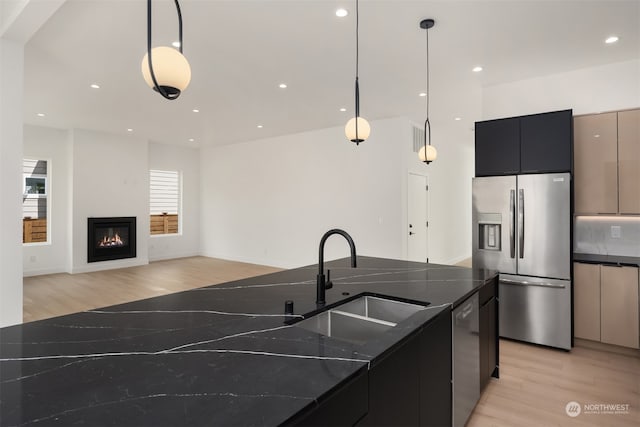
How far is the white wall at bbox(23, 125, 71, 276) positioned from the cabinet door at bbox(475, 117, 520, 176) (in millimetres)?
7877

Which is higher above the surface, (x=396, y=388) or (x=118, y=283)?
(x=396, y=388)

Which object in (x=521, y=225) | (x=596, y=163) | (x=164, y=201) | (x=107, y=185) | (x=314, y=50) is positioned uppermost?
(x=314, y=50)

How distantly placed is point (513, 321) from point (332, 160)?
4.35 metres

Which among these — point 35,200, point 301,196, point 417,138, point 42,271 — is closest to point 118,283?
point 42,271

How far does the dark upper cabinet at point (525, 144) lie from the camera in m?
3.55

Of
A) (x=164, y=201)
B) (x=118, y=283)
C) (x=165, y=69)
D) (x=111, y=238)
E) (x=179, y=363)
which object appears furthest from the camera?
(x=164, y=201)

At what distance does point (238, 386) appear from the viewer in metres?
0.97

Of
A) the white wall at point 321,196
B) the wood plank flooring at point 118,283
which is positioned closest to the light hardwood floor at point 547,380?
the wood plank flooring at point 118,283

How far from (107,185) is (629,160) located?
352 inches

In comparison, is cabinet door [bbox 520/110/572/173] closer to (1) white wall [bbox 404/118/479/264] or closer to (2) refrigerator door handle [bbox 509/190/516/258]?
(2) refrigerator door handle [bbox 509/190/516/258]

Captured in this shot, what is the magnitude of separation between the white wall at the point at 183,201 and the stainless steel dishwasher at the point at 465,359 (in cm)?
840

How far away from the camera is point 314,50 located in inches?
141

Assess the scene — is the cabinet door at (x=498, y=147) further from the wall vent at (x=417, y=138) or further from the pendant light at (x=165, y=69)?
the pendant light at (x=165, y=69)

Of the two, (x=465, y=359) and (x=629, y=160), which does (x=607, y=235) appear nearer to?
(x=629, y=160)
